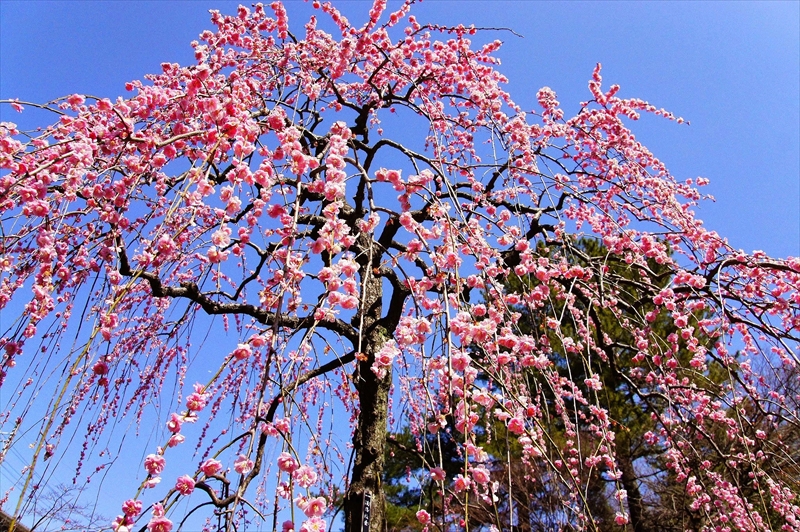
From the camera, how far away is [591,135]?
3.84 m

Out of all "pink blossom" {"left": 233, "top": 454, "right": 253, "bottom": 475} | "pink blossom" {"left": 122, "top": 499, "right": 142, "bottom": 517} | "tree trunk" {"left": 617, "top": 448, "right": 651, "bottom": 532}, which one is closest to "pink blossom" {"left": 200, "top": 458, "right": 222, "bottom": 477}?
"pink blossom" {"left": 233, "top": 454, "right": 253, "bottom": 475}

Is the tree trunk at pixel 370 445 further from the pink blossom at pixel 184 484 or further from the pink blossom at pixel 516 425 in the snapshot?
the pink blossom at pixel 184 484

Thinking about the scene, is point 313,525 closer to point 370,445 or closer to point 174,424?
point 174,424

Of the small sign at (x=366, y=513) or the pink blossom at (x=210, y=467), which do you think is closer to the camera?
the pink blossom at (x=210, y=467)

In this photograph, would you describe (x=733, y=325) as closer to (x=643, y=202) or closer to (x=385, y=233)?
(x=643, y=202)

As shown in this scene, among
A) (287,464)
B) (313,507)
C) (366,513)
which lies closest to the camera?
(313,507)

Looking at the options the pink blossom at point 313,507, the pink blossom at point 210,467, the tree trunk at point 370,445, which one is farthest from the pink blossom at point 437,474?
the tree trunk at point 370,445

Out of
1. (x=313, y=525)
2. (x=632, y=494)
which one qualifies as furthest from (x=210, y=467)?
(x=632, y=494)

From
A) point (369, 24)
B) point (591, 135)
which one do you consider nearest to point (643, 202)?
point (591, 135)

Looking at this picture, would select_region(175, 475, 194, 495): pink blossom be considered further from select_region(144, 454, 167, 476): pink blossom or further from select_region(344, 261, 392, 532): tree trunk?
select_region(344, 261, 392, 532): tree trunk

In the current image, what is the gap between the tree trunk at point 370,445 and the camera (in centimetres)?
257

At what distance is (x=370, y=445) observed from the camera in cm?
286

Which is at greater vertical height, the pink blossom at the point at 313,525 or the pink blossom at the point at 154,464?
the pink blossom at the point at 154,464

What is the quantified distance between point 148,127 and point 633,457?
7.60 metres
